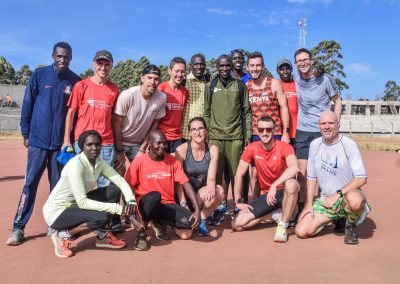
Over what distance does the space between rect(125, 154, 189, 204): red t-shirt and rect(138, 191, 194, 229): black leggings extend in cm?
16

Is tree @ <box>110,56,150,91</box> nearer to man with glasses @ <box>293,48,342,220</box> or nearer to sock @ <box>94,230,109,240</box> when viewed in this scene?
man with glasses @ <box>293,48,342,220</box>

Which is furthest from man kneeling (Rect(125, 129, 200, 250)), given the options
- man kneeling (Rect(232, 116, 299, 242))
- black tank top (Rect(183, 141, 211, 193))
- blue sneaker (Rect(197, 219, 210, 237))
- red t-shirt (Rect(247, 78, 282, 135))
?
red t-shirt (Rect(247, 78, 282, 135))

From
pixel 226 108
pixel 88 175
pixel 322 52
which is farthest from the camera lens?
pixel 322 52

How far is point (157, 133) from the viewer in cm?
484

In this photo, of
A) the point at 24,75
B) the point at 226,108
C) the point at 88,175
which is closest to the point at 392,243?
the point at 226,108

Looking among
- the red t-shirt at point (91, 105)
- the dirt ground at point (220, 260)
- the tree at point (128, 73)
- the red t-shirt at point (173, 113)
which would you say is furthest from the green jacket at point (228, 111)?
the tree at point (128, 73)

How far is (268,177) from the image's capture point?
541 centimetres

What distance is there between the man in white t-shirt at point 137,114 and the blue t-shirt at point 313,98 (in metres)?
2.05

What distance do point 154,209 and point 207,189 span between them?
0.79 m

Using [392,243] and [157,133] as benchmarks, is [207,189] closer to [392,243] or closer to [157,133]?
[157,133]

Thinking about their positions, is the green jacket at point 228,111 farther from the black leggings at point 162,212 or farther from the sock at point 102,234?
the sock at point 102,234

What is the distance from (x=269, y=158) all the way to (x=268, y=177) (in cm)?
28

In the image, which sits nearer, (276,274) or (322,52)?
(276,274)

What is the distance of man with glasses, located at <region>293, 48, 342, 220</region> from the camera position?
5875 millimetres
